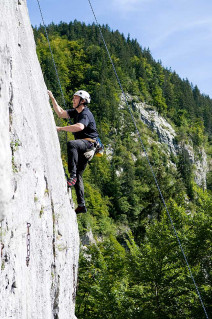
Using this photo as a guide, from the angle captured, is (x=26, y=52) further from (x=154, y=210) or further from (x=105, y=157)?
(x=105, y=157)

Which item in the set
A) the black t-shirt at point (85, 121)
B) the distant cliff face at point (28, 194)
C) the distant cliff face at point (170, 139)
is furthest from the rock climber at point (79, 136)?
the distant cliff face at point (170, 139)

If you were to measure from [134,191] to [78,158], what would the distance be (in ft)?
288

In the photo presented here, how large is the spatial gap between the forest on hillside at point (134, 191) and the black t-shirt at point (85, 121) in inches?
405

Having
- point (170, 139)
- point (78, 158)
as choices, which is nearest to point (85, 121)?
point (78, 158)

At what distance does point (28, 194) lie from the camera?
4.73m

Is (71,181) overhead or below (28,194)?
overhead

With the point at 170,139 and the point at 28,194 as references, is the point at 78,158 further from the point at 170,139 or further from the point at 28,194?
the point at 170,139

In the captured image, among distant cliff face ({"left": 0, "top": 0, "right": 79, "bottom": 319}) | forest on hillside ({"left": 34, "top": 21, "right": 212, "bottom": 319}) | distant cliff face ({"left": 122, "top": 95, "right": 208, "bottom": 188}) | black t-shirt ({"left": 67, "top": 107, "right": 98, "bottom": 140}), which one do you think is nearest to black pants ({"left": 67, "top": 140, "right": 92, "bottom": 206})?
black t-shirt ({"left": 67, "top": 107, "right": 98, "bottom": 140})

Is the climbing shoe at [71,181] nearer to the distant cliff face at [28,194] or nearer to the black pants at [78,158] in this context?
the black pants at [78,158]

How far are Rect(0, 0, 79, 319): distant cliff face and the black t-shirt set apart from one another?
2.26 ft

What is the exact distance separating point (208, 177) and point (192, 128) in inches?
1005

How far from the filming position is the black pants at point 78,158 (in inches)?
285

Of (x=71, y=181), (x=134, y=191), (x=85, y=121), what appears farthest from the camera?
(x=134, y=191)

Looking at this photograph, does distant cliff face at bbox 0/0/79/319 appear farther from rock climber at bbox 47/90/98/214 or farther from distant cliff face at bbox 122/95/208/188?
distant cliff face at bbox 122/95/208/188
